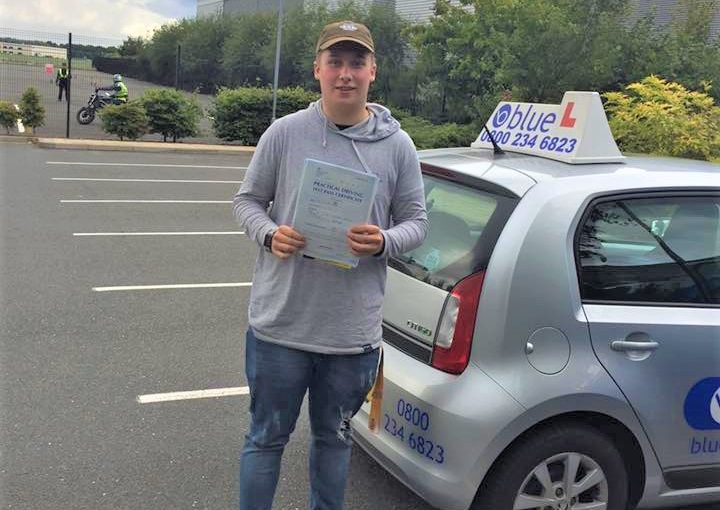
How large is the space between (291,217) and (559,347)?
1.07 m

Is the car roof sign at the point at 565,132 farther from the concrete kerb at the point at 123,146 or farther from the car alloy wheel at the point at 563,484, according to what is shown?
the concrete kerb at the point at 123,146

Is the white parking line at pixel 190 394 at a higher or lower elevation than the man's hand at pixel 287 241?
lower

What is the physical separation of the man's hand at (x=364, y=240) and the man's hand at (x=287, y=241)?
15 cm

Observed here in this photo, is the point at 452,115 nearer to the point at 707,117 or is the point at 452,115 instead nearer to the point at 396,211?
the point at 707,117

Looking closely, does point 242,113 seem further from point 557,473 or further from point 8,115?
point 557,473

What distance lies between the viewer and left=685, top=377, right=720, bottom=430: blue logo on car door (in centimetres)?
255

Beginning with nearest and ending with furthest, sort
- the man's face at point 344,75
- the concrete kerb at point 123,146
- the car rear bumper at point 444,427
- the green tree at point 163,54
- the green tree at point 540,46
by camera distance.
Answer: the man's face at point 344,75 < the car rear bumper at point 444,427 < the green tree at point 540,46 < the concrete kerb at point 123,146 < the green tree at point 163,54

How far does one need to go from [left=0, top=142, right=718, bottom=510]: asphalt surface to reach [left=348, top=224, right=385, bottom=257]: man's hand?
143cm

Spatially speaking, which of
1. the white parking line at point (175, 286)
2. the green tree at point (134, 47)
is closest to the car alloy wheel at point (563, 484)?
the white parking line at point (175, 286)

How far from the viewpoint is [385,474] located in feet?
10.4

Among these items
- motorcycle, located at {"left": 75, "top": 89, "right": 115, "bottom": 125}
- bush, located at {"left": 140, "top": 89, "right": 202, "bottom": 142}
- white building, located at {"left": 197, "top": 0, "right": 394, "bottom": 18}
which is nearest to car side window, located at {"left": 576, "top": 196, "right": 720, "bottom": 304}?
bush, located at {"left": 140, "top": 89, "right": 202, "bottom": 142}

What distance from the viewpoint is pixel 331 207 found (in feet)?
6.56

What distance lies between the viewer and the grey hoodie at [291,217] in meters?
2.10

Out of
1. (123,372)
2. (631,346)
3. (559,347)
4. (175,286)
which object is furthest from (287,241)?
(175,286)
